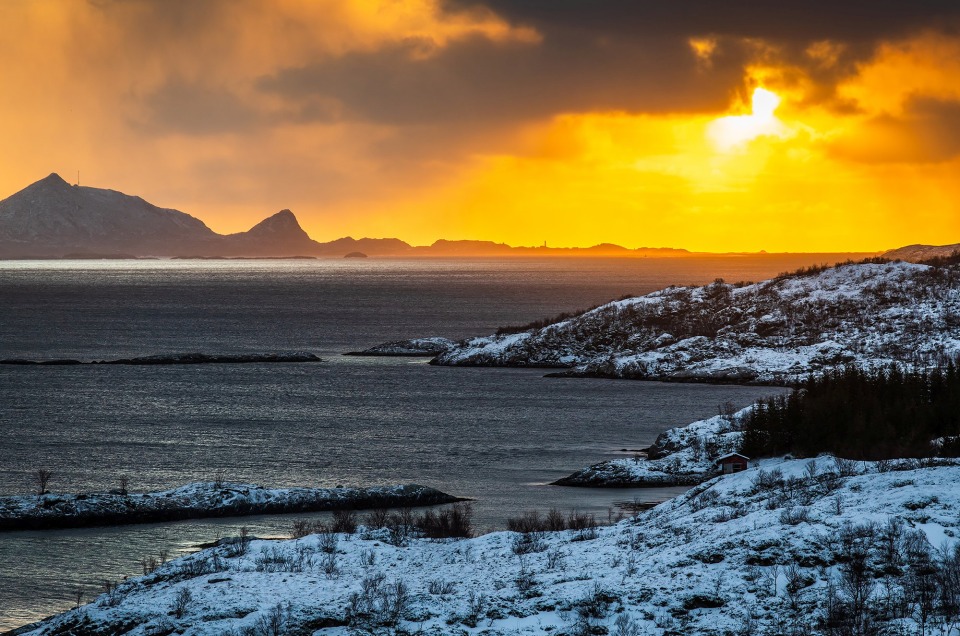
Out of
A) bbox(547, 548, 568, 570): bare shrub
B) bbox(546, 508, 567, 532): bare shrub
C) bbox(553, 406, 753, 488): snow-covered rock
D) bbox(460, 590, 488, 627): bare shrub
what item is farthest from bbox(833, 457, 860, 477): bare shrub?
bbox(460, 590, 488, 627): bare shrub

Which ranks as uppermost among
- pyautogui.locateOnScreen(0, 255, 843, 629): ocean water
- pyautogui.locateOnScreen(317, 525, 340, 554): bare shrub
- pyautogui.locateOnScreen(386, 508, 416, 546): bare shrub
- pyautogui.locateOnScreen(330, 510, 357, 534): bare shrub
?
pyautogui.locateOnScreen(317, 525, 340, 554): bare shrub

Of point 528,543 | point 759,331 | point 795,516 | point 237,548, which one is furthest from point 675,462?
point 759,331

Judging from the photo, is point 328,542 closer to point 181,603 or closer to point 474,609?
point 181,603

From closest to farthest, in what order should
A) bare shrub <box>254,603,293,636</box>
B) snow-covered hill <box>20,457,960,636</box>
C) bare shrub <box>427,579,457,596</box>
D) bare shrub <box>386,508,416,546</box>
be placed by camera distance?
1. snow-covered hill <box>20,457,960,636</box>
2. bare shrub <box>254,603,293,636</box>
3. bare shrub <box>427,579,457,596</box>
4. bare shrub <box>386,508,416,546</box>

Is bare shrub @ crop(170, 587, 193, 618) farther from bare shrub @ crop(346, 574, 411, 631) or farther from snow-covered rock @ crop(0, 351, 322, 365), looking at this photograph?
A: snow-covered rock @ crop(0, 351, 322, 365)

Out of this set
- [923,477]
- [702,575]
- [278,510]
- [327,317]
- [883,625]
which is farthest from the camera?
[327,317]

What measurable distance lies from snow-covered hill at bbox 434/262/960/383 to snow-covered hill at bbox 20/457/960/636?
7304cm

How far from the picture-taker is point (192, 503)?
154 feet

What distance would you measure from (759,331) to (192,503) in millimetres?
82226

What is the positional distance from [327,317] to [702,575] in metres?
172

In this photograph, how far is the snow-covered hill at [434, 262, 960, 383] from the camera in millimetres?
104438

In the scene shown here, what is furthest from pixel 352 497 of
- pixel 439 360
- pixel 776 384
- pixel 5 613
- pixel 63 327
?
pixel 63 327

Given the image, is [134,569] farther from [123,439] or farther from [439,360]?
[439,360]

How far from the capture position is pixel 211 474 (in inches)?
2287
